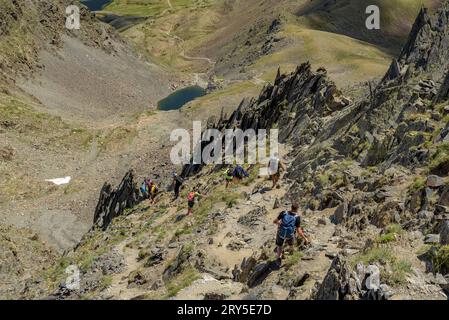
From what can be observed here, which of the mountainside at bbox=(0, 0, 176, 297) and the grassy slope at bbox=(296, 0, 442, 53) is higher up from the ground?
the grassy slope at bbox=(296, 0, 442, 53)

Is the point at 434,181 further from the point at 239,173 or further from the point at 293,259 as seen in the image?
the point at 239,173

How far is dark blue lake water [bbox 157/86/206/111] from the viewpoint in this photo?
12362cm

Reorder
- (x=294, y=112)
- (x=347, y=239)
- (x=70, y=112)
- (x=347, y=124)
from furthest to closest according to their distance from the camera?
(x=70, y=112) → (x=294, y=112) → (x=347, y=124) → (x=347, y=239)

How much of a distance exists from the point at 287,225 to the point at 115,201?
3766cm

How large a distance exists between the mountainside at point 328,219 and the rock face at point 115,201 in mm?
6933

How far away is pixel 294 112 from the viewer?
45.8m

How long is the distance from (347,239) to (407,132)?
8.48m

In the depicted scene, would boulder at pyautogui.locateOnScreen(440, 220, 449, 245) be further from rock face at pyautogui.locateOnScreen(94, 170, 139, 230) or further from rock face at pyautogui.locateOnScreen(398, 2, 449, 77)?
rock face at pyautogui.locateOnScreen(94, 170, 139, 230)

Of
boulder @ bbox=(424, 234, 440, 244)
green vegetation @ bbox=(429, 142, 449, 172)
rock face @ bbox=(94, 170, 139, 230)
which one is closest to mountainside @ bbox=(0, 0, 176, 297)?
rock face @ bbox=(94, 170, 139, 230)

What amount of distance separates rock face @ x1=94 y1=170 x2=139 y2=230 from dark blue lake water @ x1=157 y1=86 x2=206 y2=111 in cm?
6337
